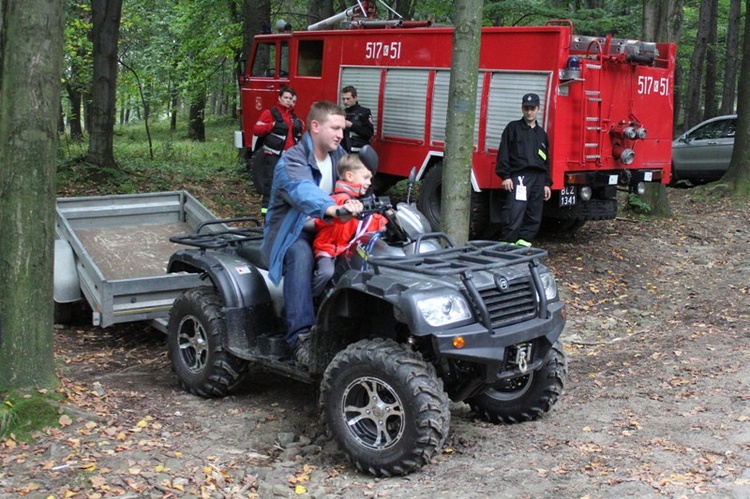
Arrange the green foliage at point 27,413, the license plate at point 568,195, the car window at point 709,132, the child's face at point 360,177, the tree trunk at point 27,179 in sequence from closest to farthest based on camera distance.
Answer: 1. the green foliage at point 27,413
2. the tree trunk at point 27,179
3. the child's face at point 360,177
4. the license plate at point 568,195
5. the car window at point 709,132

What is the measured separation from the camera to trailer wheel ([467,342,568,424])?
18.3ft

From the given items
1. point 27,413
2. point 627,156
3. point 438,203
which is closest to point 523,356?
point 27,413

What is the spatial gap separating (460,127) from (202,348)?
295 cm

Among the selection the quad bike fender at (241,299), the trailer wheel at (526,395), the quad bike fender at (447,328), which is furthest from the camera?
the quad bike fender at (241,299)

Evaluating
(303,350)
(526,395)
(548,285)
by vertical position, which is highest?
(548,285)

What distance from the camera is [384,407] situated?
4.88 m

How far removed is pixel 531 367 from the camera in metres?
5.14

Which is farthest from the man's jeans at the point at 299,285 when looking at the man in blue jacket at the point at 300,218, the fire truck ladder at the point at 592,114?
the fire truck ladder at the point at 592,114

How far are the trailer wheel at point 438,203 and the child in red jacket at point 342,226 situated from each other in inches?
216

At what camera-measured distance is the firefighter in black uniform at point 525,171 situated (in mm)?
9758

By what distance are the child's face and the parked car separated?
47.7ft

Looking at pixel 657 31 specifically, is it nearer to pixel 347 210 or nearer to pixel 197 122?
pixel 347 210

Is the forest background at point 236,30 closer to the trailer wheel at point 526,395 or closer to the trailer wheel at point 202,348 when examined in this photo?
the trailer wheel at point 202,348

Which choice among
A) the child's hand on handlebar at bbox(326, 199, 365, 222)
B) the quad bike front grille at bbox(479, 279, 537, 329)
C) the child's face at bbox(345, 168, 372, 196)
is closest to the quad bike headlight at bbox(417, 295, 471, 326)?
the quad bike front grille at bbox(479, 279, 537, 329)
